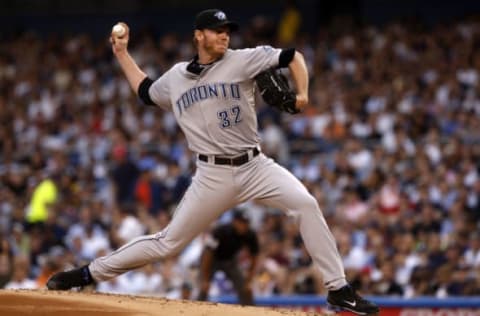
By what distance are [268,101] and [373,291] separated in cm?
589

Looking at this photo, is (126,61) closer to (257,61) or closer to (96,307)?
(257,61)

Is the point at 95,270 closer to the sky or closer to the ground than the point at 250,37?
closer to the ground

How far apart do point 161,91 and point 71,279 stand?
4.48ft

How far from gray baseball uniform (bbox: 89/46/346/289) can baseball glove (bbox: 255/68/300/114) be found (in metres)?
0.06

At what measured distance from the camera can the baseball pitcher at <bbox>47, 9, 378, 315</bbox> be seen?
688cm

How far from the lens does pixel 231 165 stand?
6.96 metres

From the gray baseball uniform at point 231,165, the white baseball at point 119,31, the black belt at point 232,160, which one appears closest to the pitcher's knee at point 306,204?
the gray baseball uniform at point 231,165

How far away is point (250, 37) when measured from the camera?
1895cm

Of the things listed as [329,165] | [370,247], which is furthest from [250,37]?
[370,247]

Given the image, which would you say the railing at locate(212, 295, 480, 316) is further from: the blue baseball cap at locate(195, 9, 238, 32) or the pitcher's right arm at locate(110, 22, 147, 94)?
the blue baseball cap at locate(195, 9, 238, 32)

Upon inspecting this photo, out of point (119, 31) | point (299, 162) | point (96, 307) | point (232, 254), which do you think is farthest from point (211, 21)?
point (299, 162)

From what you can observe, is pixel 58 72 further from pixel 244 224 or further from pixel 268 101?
pixel 268 101

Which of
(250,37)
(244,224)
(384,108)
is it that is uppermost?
(250,37)

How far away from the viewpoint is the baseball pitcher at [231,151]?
688cm
